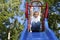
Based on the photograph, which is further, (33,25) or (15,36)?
(15,36)

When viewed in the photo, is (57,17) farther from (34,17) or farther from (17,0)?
(34,17)

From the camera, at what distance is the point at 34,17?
9.47 feet

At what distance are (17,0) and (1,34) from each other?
0.85 m

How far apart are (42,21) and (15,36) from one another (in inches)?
41.4

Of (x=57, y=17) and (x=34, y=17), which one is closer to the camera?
(x=34, y=17)

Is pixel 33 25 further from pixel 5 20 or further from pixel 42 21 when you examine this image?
pixel 5 20

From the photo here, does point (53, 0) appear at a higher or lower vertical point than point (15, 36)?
higher

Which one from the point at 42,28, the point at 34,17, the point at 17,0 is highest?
the point at 17,0

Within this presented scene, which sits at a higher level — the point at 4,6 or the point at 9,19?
the point at 4,6

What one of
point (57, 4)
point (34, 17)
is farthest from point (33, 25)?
point (57, 4)

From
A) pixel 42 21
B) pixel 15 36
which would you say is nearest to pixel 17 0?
pixel 15 36

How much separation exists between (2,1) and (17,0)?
0.33 m

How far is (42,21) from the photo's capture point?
3.00m

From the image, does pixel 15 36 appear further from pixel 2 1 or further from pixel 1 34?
pixel 2 1
